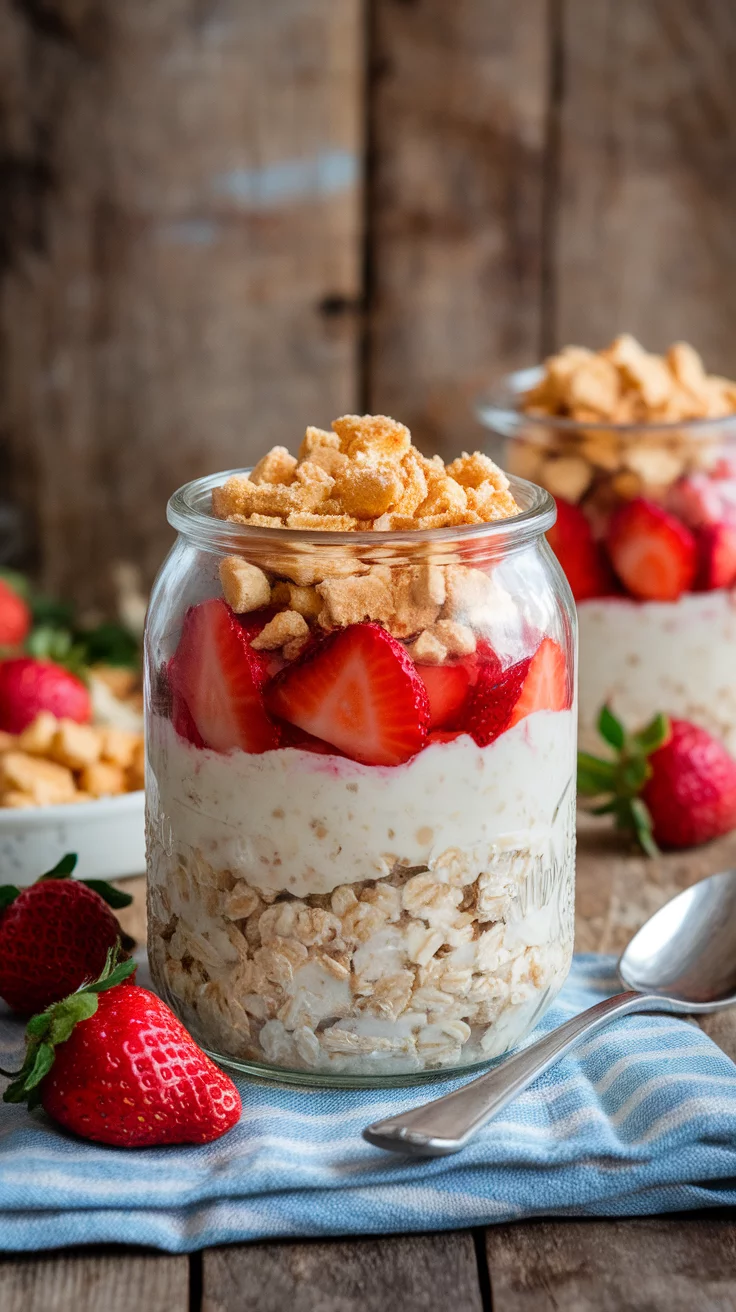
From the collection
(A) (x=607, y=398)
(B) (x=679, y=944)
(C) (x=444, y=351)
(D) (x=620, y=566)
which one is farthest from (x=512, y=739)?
(C) (x=444, y=351)

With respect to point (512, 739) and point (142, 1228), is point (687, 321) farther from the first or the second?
point (142, 1228)

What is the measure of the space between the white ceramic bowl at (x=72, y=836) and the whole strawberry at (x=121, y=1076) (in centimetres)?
33

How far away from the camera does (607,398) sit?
134cm

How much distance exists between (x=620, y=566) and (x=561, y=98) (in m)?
0.79

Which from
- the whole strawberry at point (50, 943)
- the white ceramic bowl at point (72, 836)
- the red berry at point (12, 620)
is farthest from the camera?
the red berry at point (12, 620)

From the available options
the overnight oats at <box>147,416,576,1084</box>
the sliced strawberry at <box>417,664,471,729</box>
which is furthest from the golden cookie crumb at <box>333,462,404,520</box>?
the sliced strawberry at <box>417,664,471,729</box>

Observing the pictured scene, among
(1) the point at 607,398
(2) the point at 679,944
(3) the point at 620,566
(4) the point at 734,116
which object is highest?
(4) the point at 734,116

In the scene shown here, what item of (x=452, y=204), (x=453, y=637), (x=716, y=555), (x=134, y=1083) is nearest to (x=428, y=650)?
(x=453, y=637)

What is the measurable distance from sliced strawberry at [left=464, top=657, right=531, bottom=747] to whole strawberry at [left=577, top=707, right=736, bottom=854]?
0.44 meters

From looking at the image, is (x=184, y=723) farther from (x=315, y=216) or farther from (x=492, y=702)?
(x=315, y=216)

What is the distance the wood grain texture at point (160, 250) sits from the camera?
69.8 inches

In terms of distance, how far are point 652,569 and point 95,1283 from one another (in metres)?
0.77

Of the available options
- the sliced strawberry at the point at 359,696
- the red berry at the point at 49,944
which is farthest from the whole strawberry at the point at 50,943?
the sliced strawberry at the point at 359,696

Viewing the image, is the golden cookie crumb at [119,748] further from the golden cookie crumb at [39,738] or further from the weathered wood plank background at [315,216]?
the weathered wood plank background at [315,216]
